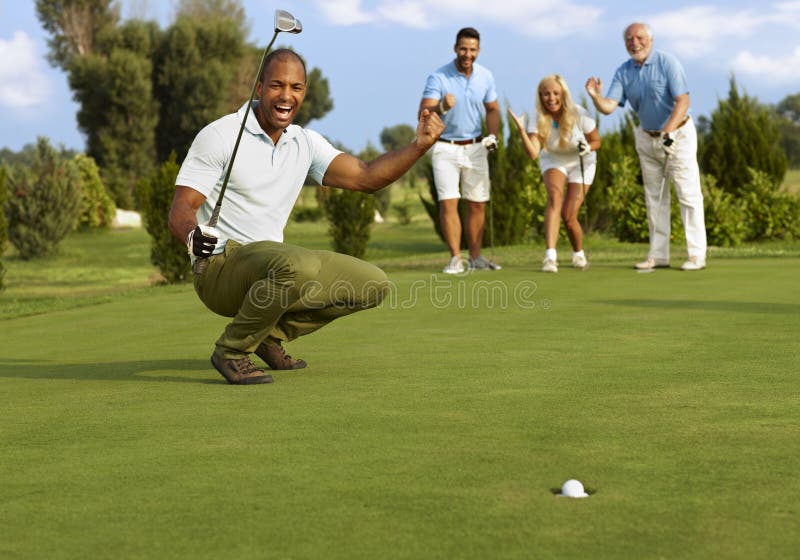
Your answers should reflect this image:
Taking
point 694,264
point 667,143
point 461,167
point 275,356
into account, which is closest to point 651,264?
point 694,264

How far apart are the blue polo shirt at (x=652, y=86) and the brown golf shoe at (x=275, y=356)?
21.7 feet

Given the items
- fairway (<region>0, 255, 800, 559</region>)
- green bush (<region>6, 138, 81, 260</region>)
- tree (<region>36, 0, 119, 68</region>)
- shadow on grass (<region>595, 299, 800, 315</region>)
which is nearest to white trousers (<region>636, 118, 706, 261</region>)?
shadow on grass (<region>595, 299, 800, 315</region>)

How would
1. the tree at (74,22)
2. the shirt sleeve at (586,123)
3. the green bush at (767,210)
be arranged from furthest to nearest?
the tree at (74,22) → the green bush at (767,210) → the shirt sleeve at (586,123)

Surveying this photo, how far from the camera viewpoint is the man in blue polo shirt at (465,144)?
1209 centimetres

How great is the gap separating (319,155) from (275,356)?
40.6 inches

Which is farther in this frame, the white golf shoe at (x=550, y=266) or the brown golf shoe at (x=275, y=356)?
the white golf shoe at (x=550, y=266)

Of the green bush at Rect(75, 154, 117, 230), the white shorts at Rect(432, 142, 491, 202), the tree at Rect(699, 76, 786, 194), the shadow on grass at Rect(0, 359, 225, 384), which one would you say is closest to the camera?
the shadow on grass at Rect(0, 359, 225, 384)

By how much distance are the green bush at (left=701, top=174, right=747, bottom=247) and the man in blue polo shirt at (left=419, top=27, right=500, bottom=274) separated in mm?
7985

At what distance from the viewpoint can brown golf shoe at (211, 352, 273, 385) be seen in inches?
214

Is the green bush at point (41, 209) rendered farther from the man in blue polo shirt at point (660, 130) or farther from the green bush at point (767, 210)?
the man in blue polo shirt at point (660, 130)

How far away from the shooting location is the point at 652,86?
11.4m

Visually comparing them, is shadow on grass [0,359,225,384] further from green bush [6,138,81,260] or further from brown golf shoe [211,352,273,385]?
green bush [6,138,81,260]

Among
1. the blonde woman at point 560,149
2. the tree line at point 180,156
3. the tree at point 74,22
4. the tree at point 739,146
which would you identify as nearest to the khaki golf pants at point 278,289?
the blonde woman at point 560,149

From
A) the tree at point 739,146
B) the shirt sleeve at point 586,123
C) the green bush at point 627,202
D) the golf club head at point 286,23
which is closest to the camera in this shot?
the golf club head at point 286,23
